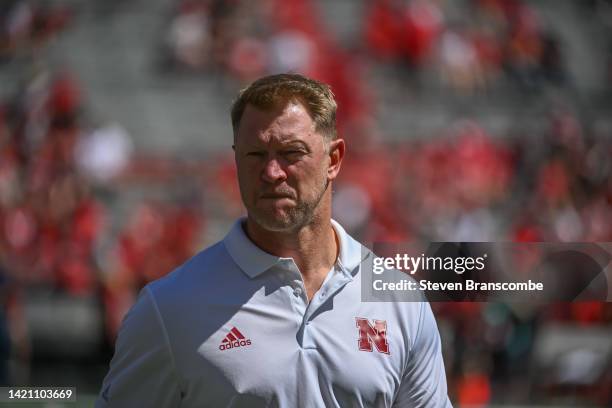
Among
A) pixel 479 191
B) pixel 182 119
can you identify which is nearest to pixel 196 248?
pixel 182 119

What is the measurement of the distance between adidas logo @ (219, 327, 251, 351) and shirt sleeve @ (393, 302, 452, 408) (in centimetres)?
30

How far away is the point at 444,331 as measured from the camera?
6676 millimetres

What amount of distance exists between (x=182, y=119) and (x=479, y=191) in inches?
100

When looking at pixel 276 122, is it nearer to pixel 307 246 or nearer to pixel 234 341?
pixel 307 246

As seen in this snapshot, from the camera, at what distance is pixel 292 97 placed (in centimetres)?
175

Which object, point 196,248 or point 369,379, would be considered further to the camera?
point 196,248

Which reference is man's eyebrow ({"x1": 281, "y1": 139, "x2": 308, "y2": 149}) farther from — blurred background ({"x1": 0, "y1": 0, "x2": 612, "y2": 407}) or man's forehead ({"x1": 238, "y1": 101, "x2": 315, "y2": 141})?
blurred background ({"x1": 0, "y1": 0, "x2": 612, "y2": 407})

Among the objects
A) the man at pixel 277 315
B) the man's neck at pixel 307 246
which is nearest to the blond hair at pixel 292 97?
the man at pixel 277 315

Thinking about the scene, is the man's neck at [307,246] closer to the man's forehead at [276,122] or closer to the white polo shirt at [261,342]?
the white polo shirt at [261,342]

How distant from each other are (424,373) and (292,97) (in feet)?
1.80

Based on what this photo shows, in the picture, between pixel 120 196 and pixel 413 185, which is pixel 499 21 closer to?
pixel 413 185

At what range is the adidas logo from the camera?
5.57 feet

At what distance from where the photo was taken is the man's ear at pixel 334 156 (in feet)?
5.99

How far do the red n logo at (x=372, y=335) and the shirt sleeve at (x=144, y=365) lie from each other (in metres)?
0.33
